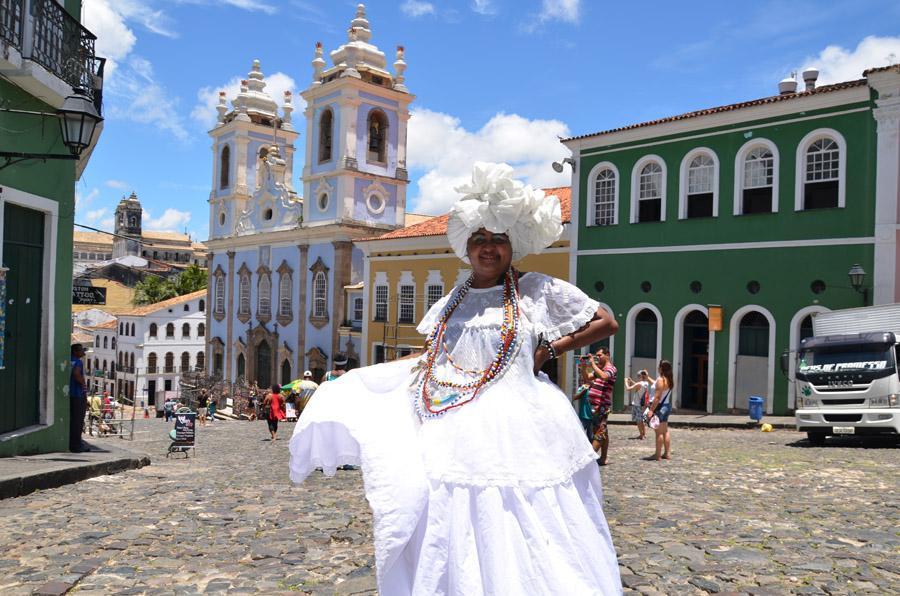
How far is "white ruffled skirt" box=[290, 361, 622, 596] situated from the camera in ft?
9.32

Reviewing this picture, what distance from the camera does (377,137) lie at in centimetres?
3609

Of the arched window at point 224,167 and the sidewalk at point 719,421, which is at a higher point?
the arched window at point 224,167

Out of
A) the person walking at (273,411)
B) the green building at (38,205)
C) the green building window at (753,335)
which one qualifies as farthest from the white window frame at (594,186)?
the green building at (38,205)

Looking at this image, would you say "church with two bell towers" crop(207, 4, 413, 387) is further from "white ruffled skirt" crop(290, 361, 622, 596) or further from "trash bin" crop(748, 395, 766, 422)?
"white ruffled skirt" crop(290, 361, 622, 596)

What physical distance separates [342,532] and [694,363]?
1669 centimetres

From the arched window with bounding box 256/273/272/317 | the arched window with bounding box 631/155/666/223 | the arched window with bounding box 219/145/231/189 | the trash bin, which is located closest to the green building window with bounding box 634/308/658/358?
the arched window with bounding box 631/155/666/223

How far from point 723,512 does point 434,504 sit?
179 inches

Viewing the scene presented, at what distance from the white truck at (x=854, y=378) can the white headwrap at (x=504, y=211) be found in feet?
36.0

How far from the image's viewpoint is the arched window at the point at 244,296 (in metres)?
41.6

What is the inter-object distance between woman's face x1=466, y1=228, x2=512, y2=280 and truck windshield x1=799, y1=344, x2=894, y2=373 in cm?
1131

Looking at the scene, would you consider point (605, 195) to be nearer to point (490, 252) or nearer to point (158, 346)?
point (490, 252)

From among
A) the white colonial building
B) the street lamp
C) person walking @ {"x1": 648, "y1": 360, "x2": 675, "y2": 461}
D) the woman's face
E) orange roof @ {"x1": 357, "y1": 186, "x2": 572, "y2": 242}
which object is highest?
orange roof @ {"x1": 357, "y1": 186, "x2": 572, "y2": 242}

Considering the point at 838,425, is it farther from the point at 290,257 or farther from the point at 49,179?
the point at 290,257

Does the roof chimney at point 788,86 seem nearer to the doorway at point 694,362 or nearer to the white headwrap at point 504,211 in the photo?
the doorway at point 694,362
